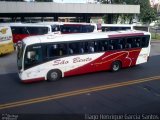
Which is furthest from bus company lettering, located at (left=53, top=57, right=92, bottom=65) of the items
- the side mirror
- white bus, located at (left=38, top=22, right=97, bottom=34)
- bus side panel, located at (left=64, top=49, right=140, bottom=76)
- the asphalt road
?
white bus, located at (left=38, top=22, right=97, bottom=34)

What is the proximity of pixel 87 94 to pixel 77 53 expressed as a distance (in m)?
3.92

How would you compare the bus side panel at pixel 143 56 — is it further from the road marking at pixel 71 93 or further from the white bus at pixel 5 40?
the white bus at pixel 5 40

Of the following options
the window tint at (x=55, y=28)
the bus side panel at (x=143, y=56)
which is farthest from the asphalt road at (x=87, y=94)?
the window tint at (x=55, y=28)

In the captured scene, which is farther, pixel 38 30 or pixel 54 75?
pixel 38 30

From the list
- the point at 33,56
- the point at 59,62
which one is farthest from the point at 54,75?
the point at 33,56

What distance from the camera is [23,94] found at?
13.6 metres

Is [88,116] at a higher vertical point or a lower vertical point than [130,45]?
A: lower

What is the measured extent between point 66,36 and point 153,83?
19.1 ft

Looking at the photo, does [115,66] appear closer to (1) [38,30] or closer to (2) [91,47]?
(2) [91,47]

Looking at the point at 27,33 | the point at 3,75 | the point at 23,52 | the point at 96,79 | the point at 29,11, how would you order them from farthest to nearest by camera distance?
the point at 29,11 < the point at 27,33 < the point at 3,75 < the point at 96,79 < the point at 23,52

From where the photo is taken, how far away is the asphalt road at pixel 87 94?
38.0 feet

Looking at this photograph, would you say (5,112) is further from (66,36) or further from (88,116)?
(66,36)

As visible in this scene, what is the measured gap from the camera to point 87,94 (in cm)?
1355

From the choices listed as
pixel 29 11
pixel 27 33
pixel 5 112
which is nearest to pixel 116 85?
pixel 5 112
